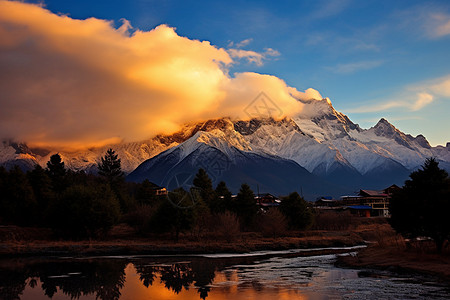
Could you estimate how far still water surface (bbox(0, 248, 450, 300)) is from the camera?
29031 mm

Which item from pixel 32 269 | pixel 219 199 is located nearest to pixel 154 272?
pixel 32 269

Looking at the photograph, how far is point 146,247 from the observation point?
65.4 meters

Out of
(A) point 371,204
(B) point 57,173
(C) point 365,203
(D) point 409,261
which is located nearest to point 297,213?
(D) point 409,261

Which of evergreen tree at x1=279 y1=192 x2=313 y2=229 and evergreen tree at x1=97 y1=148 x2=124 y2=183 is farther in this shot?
evergreen tree at x1=97 y1=148 x2=124 y2=183

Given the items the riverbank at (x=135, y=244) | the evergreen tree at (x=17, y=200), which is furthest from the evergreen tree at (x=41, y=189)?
the riverbank at (x=135, y=244)

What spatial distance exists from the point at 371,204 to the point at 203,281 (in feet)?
414

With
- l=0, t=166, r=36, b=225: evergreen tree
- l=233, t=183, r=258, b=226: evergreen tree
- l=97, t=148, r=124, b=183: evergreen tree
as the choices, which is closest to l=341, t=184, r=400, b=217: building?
l=233, t=183, r=258, b=226: evergreen tree

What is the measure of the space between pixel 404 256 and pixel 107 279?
1083 inches

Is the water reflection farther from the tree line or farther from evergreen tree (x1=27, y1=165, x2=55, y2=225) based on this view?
evergreen tree (x1=27, y1=165, x2=55, y2=225)

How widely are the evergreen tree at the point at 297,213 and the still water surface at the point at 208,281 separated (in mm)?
42273

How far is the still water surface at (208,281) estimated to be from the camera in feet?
95.2

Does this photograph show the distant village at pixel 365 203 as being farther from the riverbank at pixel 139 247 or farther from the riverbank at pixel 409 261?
the riverbank at pixel 409 261

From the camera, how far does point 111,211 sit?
73.5 m

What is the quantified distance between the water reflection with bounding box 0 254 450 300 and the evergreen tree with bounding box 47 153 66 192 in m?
47.6
